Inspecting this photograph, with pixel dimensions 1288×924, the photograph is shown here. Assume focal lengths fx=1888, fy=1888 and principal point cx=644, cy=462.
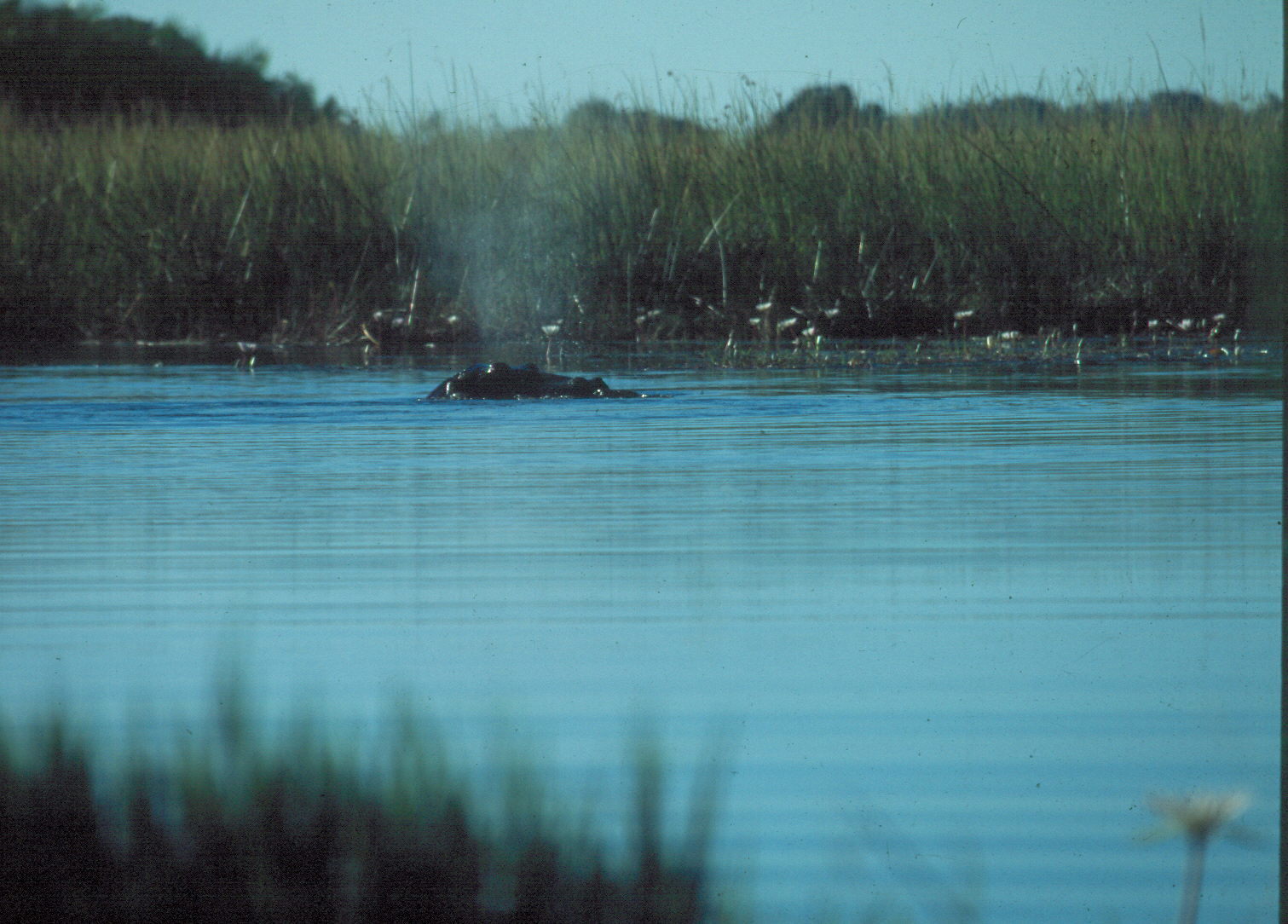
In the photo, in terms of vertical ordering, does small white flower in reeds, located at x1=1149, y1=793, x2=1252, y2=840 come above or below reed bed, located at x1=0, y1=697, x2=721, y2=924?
above

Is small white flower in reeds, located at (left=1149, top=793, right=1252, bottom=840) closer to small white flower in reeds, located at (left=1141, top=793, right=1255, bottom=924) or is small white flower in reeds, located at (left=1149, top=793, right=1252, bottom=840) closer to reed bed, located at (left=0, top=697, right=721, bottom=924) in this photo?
small white flower in reeds, located at (left=1141, top=793, right=1255, bottom=924)

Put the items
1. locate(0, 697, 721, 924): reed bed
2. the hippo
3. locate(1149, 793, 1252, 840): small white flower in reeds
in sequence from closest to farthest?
locate(1149, 793, 1252, 840): small white flower in reeds < locate(0, 697, 721, 924): reed bed < the hippo

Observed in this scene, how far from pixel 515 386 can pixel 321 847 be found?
4.95 metres

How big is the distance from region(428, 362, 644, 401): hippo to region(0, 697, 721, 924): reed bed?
4.75m

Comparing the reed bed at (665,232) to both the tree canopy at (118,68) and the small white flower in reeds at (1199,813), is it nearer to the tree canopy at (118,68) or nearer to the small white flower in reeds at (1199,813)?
the tree canopy at (118,68)

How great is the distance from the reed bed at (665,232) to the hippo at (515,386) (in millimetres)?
2755

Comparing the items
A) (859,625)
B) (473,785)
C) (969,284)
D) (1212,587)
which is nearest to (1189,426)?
(1212,587)

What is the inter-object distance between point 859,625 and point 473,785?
0.96 meters

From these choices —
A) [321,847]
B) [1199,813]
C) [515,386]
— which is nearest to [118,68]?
[515,386]

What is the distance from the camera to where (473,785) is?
1.82 meters

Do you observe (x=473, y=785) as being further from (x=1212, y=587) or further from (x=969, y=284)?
(x=969, y=284)

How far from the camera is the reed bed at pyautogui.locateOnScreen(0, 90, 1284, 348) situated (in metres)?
9.73

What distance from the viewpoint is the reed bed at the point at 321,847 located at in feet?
5.51

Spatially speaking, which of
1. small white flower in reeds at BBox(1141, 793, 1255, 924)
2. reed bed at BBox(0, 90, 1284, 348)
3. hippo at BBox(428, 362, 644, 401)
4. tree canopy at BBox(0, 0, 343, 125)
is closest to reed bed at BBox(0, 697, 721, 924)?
small white flower in reeds at BBox(1141, 793, 1255, 924)
